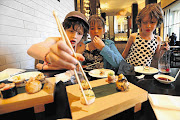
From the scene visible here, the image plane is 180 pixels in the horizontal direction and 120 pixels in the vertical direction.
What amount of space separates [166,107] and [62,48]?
2.07ft

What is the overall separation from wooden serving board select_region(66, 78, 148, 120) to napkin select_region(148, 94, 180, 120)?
2.8 inches

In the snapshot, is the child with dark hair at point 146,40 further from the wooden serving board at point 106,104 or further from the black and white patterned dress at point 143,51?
the wooden serving board at point 106,104

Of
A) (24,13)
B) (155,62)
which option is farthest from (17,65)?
(155,62)

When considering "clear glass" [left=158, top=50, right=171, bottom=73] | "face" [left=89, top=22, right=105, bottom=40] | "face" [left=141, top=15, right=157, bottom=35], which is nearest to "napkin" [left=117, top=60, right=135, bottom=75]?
A: "clear glass" [left=158, top=50, right=171, bottom=73]

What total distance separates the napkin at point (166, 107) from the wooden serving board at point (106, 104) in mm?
70

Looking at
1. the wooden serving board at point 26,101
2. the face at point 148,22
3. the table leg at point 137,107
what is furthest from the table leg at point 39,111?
the face at point 148,22

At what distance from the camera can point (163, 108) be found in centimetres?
50

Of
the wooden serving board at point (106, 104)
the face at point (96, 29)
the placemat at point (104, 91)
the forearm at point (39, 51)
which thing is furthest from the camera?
the face at point (96, 29)

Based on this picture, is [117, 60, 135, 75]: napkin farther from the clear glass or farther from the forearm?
the forearm

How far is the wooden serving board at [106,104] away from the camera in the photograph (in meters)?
0.43

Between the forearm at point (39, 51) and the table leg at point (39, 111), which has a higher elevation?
the forearm at point (39, 51)

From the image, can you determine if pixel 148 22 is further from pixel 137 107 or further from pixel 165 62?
pixel 137 107

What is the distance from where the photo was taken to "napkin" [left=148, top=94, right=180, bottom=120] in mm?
447

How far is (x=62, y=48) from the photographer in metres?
0.44
